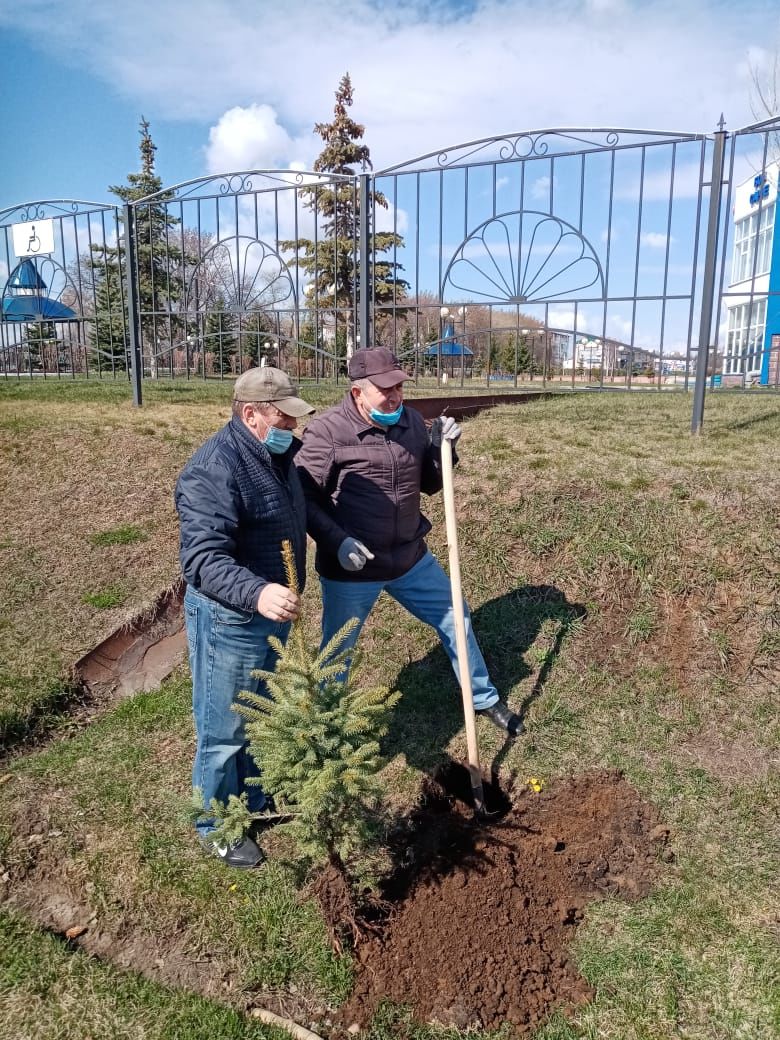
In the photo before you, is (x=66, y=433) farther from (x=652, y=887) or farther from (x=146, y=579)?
(x=652, y=887)

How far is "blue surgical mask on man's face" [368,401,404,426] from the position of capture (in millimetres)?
3359

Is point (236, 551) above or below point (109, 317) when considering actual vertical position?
below

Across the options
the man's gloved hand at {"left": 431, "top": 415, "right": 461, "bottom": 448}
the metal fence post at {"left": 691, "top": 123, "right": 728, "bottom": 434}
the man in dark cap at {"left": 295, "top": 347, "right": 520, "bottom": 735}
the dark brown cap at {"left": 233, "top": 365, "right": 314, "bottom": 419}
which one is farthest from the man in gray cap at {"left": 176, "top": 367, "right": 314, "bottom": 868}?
the metal fence post at {"left": 691, "top": 123, "right": 728, "bottom": 434}

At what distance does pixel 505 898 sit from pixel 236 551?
1692 millimetres

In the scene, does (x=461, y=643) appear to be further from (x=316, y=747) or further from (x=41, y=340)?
(x=41, y=340)

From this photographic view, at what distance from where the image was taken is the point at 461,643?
339cm

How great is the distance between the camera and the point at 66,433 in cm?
712

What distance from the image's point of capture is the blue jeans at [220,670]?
A: 286 cm

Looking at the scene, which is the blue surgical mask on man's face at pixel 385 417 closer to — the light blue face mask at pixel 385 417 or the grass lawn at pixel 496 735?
the light blue face mask at pixel 385 417

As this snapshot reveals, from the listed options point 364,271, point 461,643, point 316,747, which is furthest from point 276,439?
point 364,271

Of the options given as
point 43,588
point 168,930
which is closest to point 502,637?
point 168,930

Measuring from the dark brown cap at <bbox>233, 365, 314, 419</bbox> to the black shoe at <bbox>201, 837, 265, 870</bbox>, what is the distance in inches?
71.4

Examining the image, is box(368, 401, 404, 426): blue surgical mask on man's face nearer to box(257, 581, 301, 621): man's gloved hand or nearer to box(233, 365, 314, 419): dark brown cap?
box(233, 365, 314, 419): dark brown cap

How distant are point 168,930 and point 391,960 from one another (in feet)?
2.89
